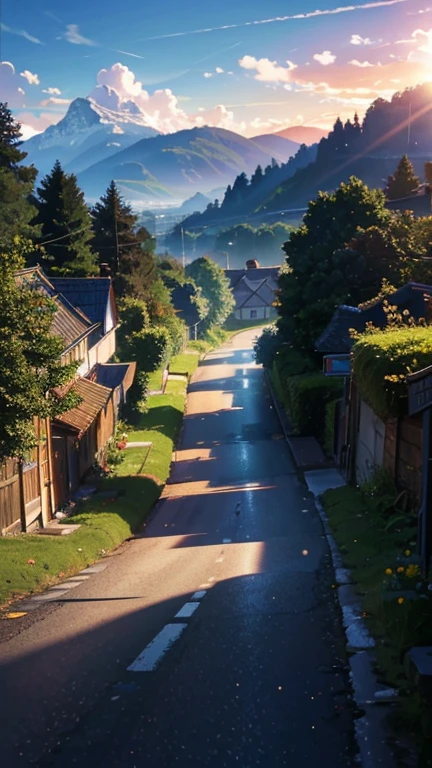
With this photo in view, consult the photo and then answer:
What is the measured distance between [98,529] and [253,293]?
10881cm

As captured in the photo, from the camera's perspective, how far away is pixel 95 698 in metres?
7.90

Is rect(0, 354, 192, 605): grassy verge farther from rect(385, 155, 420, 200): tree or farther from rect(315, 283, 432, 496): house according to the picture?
rect(385, 155, 420, 200): tree

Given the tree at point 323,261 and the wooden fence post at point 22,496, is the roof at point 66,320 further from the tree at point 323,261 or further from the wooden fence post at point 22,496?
the tree at point 323,261

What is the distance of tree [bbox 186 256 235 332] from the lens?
106 m

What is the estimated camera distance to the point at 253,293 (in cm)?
12669

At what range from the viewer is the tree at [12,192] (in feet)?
170

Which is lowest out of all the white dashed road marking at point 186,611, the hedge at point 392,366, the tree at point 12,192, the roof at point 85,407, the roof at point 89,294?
the white dashed road marking at point 186,611

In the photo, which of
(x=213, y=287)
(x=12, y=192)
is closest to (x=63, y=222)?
(x=12, y=192)

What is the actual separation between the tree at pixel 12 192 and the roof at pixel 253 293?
224ft

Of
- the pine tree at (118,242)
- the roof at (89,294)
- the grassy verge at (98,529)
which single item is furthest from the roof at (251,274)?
the roof at (89,294)

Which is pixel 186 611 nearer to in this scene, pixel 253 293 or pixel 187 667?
pixel 187 667

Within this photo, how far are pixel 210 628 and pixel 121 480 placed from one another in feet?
62.4

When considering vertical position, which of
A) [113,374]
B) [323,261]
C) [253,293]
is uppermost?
[323,261]

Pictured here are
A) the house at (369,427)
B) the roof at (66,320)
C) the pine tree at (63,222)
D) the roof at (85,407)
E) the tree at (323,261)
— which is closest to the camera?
the house at (369,427)
